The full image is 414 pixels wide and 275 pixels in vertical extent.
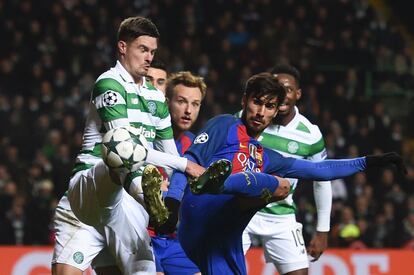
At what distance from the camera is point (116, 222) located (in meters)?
6.03

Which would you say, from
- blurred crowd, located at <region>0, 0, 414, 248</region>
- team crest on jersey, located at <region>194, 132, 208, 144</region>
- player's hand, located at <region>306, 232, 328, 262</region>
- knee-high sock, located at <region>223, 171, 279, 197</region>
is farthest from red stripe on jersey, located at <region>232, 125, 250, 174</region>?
blurred crowd, located at <region>0, 0, 414, 248</region>

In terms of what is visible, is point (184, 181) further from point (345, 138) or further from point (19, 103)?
point (345, 138)

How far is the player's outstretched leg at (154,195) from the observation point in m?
5.11

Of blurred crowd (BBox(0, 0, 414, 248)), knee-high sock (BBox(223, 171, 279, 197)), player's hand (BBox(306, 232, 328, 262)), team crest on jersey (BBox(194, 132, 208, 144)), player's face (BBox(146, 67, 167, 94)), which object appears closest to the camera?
knee-high sock (BBox(223, 171, 279, 197))

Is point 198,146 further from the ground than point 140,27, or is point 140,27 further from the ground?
point 140,27

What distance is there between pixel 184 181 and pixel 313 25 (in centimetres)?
1183

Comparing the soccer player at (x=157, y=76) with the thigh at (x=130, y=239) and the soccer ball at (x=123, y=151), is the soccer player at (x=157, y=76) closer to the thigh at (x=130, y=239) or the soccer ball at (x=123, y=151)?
the thigh at (x=130, y=239)

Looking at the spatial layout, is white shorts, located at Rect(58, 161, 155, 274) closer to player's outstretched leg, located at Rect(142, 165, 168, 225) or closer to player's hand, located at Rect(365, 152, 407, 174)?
player's outstretched leg, located at Rect(142, 165, 168, 225)

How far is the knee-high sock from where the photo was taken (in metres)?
5.45

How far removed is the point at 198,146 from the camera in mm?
5953

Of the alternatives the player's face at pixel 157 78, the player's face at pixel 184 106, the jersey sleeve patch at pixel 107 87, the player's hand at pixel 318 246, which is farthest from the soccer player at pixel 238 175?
the player's hand at pixel 318 246

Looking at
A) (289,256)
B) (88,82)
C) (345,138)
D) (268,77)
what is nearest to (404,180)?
(345,138)

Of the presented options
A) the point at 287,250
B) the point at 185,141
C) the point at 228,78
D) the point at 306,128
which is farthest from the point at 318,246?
the point at 228,78

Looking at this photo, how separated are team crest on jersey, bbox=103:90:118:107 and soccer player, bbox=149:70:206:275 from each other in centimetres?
126
